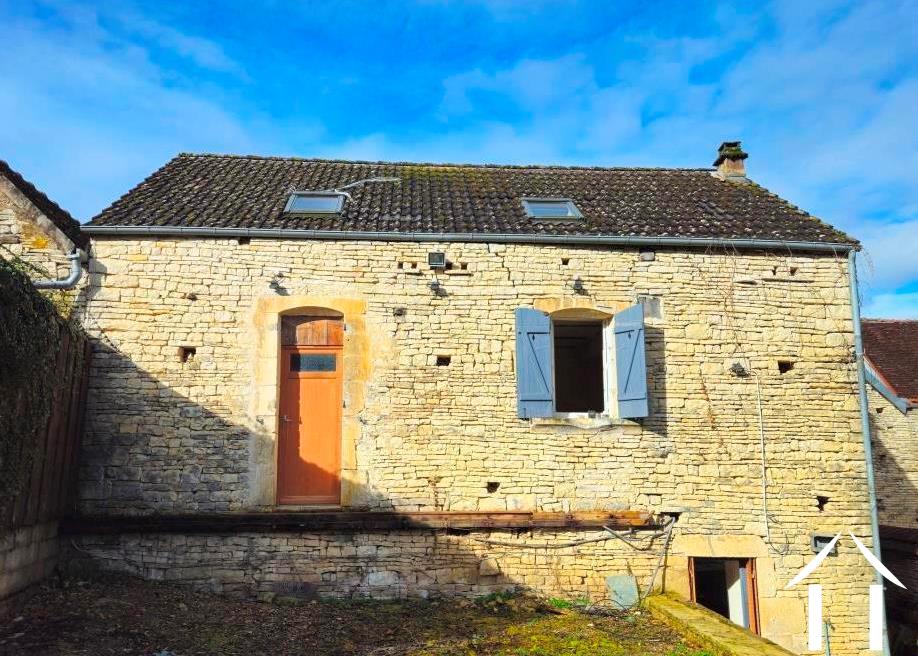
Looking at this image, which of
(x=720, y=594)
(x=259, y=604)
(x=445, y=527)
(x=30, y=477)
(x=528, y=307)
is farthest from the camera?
(x=720, y=594)

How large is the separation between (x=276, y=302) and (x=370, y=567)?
331cm

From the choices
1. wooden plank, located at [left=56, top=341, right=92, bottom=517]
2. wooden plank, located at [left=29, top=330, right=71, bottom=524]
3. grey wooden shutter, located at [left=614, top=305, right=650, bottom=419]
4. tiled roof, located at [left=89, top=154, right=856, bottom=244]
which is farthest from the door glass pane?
grey wooden shutter, located at [left=614, top=305, right=650, bottom=419]

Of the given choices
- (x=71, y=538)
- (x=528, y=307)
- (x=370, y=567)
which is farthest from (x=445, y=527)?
(x=71, y=538)

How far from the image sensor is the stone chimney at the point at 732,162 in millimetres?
11203

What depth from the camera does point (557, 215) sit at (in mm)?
9102

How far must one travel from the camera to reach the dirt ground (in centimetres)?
578

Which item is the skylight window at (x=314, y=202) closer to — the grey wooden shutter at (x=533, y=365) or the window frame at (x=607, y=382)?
the grey wooden shutter at (x=533, y=365)

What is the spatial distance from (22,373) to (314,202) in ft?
14.7

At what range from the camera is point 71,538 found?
7344 mm

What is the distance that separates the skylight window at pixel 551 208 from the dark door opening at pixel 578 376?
9.18 feet

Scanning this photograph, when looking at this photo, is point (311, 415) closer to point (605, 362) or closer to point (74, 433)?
point (74, 433)

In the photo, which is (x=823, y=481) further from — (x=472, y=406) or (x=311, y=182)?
(x=311, y=182)

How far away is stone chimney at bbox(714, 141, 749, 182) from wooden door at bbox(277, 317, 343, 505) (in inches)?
285

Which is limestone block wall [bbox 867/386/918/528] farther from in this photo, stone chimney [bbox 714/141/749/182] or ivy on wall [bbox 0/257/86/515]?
ivy on wall [bbox 0/257/86/515]
